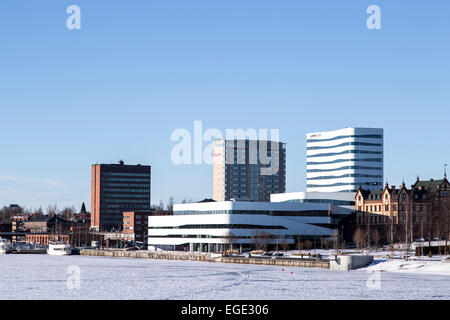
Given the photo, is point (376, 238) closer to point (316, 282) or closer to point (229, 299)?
point (316, 282)

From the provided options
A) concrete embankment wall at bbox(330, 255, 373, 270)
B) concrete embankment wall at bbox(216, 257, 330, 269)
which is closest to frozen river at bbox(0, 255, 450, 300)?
concrete embankment wall at bbox(330, 255, 373, 270)

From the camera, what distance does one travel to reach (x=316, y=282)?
93.4 metres

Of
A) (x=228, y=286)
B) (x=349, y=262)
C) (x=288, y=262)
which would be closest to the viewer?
(x=228, y=286)

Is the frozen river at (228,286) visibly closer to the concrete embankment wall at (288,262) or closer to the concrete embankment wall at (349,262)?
the concrete embankment wall at (349,262)

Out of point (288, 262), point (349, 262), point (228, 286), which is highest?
point (349, 262)

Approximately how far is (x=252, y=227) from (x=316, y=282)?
105m

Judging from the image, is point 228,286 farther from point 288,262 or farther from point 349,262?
point 288,262

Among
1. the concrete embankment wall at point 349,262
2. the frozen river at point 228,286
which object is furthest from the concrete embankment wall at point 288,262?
the frozen river at point 228,286

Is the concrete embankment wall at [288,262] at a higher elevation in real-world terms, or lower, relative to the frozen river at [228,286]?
lower

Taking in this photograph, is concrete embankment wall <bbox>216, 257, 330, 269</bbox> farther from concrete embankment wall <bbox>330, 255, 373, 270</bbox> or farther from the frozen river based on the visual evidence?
the frozen river

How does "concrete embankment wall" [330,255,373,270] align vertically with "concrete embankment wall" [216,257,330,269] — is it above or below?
above

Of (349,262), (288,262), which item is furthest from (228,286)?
(288,262)

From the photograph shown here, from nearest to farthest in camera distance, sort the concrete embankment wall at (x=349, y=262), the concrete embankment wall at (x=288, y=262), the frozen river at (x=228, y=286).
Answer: the frozen river at (x=228, y=286) < the concrete embankment wall at (x=349, y=262) < the concrete embankment wall at (x=288, y=262)
